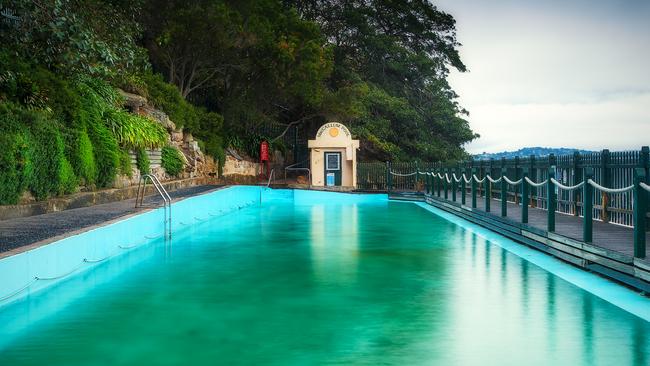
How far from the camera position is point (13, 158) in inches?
587

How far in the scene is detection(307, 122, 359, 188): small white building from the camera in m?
45.0

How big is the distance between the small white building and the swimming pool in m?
28.9

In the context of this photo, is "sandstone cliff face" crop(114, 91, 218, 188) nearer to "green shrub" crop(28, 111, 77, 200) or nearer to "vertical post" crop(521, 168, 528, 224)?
"green shrub" crop(28, 111, 77, 200)

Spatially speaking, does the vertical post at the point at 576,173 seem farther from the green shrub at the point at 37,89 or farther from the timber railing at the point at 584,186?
the green shrub at the point at 37,89

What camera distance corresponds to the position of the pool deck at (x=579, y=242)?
32.6ft

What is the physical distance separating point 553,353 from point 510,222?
35.6ft

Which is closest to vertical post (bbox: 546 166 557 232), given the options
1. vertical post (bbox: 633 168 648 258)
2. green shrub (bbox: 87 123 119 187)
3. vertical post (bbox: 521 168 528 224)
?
vertical post (bbox: 521 168 528 224)

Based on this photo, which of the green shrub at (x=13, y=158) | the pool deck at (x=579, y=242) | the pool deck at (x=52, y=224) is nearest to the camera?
the pool deck at (x=579, y=242)

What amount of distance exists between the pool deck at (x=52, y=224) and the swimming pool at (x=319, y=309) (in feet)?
1.60

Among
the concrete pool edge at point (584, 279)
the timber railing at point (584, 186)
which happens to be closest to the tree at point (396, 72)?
the timber railing at point (584, 186)

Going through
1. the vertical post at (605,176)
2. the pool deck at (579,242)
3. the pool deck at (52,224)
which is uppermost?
the vertical post at (605,176)

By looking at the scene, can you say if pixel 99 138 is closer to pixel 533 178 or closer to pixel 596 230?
pixel 533 178

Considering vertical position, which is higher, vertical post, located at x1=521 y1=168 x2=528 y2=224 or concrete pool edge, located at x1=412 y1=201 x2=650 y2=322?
vertical post, located at x1=521 y1=168 x2=528 y2=224

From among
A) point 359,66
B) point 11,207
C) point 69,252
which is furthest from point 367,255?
point 359,66
